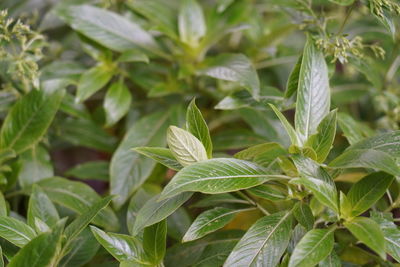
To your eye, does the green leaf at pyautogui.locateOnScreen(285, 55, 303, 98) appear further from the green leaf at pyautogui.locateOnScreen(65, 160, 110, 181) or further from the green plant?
the green leaf at pyautogui.locateOnScreen(65, 160, 110, 181)

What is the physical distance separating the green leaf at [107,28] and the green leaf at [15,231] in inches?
19.7

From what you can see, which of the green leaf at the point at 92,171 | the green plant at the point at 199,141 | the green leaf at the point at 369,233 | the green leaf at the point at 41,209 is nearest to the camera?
the green leaf at the point at 369,233

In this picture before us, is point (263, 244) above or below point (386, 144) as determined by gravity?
below

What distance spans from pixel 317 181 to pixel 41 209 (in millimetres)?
516

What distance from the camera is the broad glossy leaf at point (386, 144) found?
2.47 ft

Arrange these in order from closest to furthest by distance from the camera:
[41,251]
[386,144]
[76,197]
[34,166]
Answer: [41,251] < [386,144] < [76,197] < [34,166]

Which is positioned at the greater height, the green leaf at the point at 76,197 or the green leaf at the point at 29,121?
the green leaf at the point at 29,121

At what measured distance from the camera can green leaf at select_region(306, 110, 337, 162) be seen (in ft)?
2.55

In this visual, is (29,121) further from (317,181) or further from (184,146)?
(317,181)

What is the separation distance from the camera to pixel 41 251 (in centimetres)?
67

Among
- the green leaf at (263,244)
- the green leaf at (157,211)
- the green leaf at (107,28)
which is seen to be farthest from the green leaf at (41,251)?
the green leaf at (107,28)

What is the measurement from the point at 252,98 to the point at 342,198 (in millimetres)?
328

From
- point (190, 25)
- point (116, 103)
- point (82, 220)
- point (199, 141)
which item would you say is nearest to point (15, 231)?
point (82, 220)

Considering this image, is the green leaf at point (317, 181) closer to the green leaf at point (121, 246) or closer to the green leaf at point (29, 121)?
the green leaf at point (121, 246)
